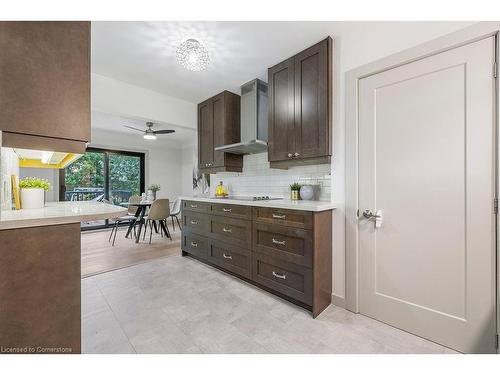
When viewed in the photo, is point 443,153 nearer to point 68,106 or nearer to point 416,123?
point 416,123

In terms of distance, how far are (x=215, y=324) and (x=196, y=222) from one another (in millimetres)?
1582

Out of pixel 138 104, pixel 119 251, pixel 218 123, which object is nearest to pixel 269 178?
pixel 218 123

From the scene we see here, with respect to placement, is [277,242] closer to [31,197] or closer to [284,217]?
[284,217]

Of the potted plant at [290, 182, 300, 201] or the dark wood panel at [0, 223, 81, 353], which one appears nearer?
the dark wood panel at [0, 223, 81, 353]

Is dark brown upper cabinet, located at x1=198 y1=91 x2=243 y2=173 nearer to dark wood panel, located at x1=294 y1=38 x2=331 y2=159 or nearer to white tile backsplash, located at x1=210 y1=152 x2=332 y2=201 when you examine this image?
white tile backsplash, located at x1=210 y1=152 x2=332 y2=201

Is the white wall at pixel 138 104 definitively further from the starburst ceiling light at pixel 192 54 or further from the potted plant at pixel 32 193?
the potted plant at pixel 32 193

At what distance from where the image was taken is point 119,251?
147 inches

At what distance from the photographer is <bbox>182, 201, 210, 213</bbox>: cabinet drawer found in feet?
9.75

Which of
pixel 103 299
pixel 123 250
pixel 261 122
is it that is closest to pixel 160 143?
pixel 123 250

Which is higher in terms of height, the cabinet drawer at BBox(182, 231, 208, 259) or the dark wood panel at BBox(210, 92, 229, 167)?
the dark wood panel at BBox(210, 92, 229, 167)

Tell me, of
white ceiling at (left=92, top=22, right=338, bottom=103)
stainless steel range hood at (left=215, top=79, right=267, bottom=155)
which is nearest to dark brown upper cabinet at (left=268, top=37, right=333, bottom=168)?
white ceiling at (left=92, top=22, right=338, bottom=103)

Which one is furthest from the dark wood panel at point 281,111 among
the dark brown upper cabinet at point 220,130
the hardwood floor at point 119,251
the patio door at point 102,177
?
the patio door at point 102,177

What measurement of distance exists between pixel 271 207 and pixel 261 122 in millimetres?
1333
